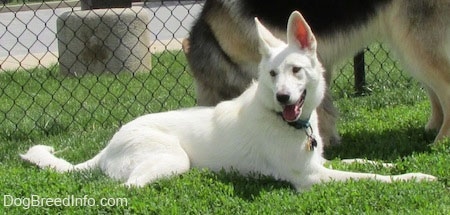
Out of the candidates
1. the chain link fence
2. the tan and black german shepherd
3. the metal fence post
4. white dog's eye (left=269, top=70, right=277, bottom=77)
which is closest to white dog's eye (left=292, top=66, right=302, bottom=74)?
white dog's eye (left=269, top=70, right=277, bottom=77)

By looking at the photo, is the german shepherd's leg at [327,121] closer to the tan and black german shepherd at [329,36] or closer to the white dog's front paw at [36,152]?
the tan and black german shepherd at [329,36]

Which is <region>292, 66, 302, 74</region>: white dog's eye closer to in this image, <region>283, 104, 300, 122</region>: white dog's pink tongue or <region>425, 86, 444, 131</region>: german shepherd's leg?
<region>283, 104, 300, 122</region>: white dog's pink tongue

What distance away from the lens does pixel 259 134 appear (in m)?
4.78

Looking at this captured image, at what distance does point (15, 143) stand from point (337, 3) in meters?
2.87

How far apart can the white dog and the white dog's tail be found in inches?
1.7

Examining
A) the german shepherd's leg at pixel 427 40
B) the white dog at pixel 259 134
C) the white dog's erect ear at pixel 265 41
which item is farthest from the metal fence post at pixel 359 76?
the white dog's erect ear at pixel 265 41

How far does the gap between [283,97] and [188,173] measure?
80 centimetres

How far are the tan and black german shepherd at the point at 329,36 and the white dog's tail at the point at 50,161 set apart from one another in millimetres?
1084

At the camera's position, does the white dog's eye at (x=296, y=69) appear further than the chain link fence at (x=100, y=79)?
No

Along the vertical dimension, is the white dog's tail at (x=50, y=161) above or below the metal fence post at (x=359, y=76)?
above

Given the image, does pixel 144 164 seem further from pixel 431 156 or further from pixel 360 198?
pixel 431 156

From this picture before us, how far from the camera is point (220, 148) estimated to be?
16.1 ft

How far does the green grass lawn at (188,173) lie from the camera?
4.30 meters

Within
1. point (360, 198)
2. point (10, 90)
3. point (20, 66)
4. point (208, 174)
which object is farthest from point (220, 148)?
point (20, 66)
